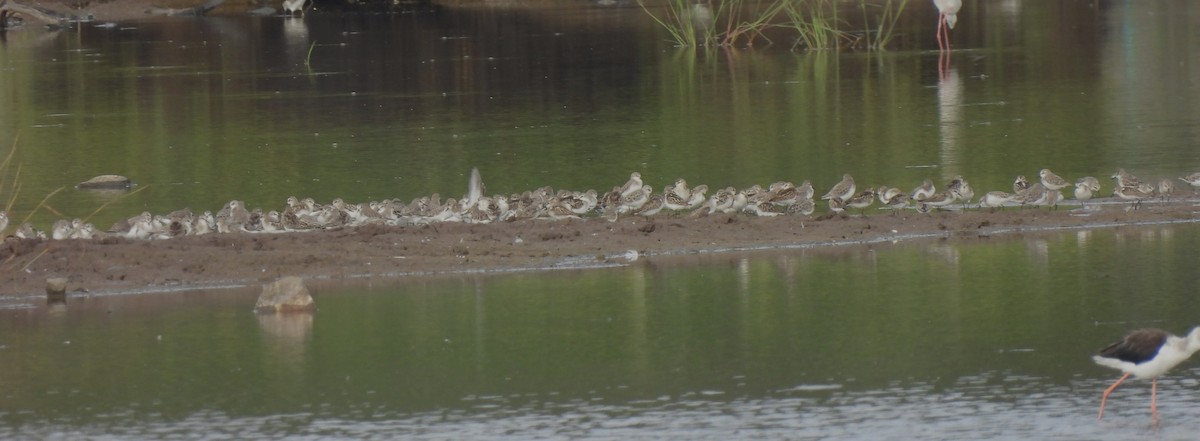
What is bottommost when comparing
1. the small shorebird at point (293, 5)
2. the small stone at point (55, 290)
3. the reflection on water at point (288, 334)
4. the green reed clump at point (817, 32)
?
the reflection on water at point (288, 334)

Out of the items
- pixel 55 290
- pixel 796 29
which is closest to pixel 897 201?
pixel 55 290

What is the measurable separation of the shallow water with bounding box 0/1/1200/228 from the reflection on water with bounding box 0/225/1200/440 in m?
4.51

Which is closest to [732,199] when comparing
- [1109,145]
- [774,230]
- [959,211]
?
[774,230]

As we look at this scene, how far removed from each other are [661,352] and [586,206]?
491cm

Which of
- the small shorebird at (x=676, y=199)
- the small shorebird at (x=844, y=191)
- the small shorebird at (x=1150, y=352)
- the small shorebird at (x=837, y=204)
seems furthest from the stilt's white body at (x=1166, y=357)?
the small shorebird at (x=676, y=199)

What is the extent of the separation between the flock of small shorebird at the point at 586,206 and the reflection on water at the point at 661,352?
4.26 ft

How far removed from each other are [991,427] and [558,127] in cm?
1566

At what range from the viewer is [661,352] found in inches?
443

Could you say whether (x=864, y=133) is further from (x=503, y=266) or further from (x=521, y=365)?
(x=521, y=365)

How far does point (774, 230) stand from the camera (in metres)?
15.0

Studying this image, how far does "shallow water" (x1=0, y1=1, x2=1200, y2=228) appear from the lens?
19.6 meters

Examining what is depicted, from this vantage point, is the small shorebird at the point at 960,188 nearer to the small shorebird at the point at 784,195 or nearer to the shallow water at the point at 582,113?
the small shorebird at the point at 784,195

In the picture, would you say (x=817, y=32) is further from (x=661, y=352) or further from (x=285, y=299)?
(x=661, y=352)

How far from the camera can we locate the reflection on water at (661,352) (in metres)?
9.60
